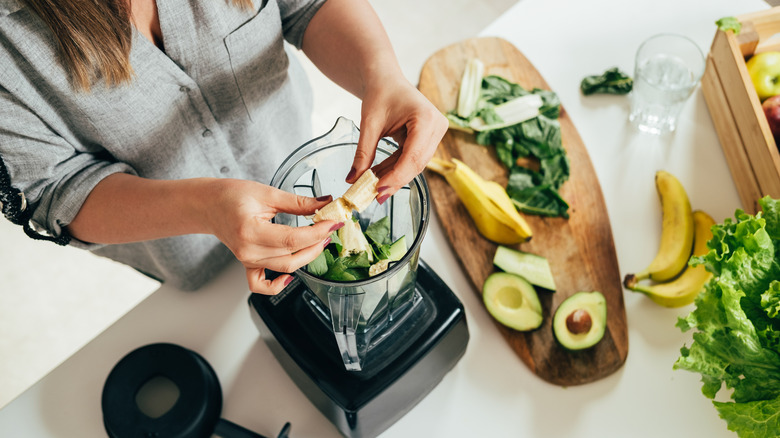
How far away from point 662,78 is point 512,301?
0.66m

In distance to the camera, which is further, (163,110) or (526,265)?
(526,265)

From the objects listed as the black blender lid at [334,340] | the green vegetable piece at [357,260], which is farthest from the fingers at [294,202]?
the black blender lid at [334,340]

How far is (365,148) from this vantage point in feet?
2.60

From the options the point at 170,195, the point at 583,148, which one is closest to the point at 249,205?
the point at 170,195

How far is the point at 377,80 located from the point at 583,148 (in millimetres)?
591

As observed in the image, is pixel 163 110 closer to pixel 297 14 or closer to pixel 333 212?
pixel 297 14

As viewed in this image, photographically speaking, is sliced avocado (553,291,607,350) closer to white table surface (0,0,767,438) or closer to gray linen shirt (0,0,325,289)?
white table surface (0,0,767,438)

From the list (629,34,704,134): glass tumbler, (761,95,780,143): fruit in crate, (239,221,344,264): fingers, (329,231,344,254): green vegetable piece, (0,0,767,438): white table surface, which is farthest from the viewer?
(629,34,704,134): glass tumbler

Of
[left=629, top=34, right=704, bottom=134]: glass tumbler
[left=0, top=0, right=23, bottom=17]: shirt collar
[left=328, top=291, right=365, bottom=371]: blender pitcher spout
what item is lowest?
[left=629, top=34, right=704, bottom=134]: glass tumbler

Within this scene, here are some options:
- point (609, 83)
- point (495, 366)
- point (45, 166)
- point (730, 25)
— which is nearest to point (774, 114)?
point (730, 25)

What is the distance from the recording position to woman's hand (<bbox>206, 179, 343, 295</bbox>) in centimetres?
70

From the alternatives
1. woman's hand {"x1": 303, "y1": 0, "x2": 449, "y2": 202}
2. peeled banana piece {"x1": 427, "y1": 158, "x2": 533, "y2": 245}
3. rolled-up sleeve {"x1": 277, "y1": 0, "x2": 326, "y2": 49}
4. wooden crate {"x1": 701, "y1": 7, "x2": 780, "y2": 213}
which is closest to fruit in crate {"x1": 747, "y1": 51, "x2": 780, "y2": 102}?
wooden crate {"x1": 701, "y1": 7, "x2": 780, "y2": 213}

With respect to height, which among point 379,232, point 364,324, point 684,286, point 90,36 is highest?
point 90,36

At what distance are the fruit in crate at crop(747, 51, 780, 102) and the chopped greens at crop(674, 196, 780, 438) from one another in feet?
1.25
